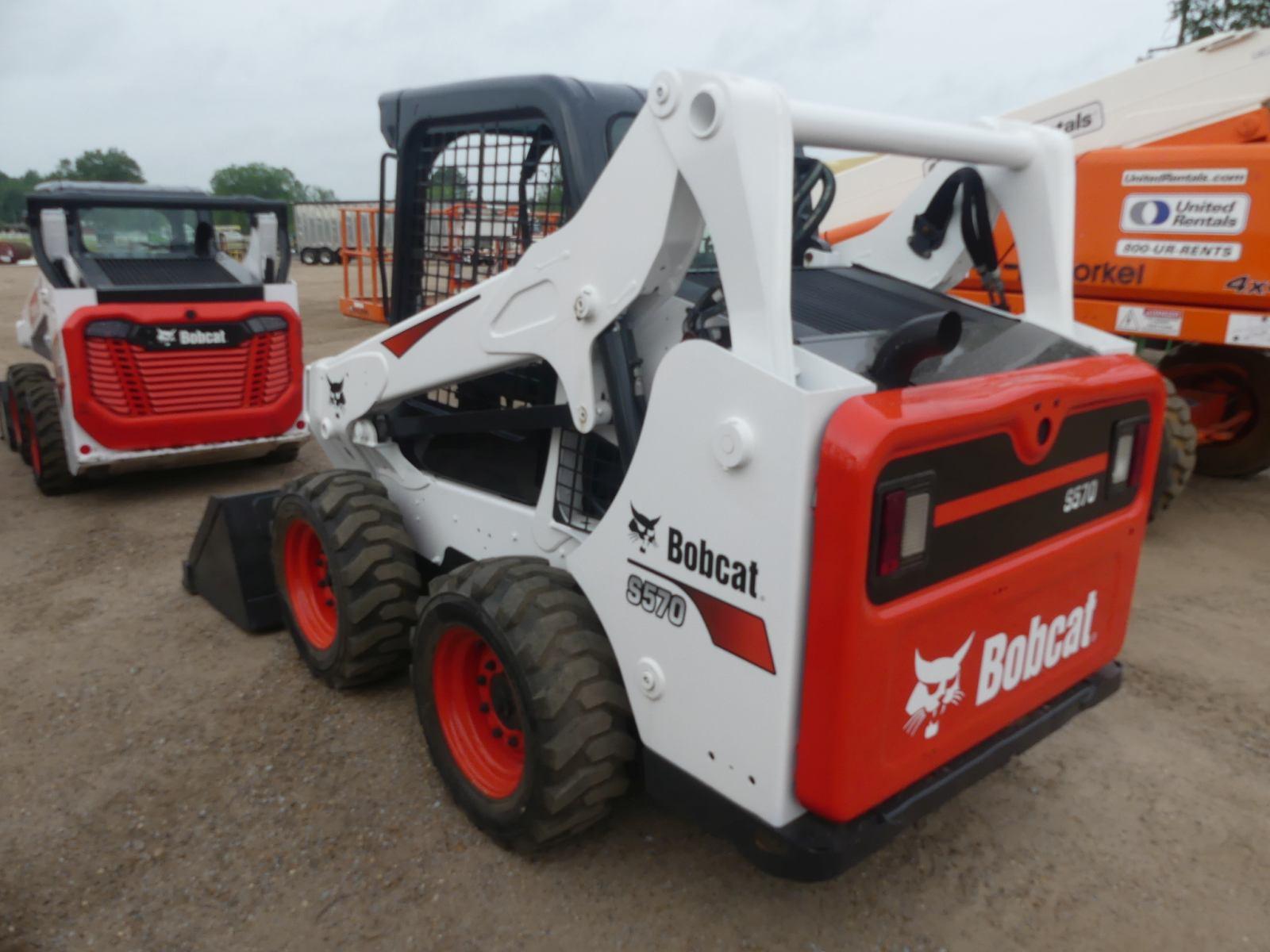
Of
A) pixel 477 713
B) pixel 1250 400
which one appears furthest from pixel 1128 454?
pixel 1250 400

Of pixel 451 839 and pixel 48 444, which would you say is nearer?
pixel 451 839

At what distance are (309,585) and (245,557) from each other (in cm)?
43

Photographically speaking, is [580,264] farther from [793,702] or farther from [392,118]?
[392,118]

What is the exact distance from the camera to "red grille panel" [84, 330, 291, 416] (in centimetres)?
542

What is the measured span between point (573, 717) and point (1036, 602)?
3.69ft

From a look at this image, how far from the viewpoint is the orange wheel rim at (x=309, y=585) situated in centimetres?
362

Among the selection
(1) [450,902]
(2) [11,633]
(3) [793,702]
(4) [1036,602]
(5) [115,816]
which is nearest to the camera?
(3) [793,702]

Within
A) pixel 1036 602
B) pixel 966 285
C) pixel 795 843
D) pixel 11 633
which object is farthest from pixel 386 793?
pixel 966 285

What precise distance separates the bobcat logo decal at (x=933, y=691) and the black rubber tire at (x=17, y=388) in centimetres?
627

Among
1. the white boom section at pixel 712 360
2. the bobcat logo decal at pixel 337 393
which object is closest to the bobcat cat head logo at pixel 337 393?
the bobcat logo decal at pixel 337 393

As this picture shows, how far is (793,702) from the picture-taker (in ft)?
6.37

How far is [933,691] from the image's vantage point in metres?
2.05

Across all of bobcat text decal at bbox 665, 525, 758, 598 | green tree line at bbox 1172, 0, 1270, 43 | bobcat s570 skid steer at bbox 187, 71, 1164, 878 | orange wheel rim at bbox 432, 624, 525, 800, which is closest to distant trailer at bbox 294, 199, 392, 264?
green tree line at bbox 1172, 0, 1270, 43

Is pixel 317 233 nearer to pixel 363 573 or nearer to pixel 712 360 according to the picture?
pixel 363 573
